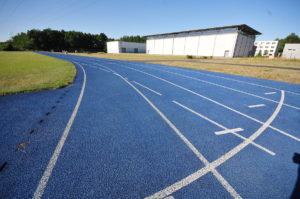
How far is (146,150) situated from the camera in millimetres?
3656

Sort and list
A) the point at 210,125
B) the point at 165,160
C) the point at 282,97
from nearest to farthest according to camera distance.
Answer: the point at 165,160 → the point at 210,125 → the point at 282,97

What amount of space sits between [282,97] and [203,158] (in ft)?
27.4

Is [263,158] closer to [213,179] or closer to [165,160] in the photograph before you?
[213,179]

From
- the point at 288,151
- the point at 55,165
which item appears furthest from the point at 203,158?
the point at 55,165

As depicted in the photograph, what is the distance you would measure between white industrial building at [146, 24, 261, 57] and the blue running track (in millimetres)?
48305

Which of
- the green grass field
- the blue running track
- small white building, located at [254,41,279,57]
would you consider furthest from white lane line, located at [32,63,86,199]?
small white building, located at [254,41,279,57]

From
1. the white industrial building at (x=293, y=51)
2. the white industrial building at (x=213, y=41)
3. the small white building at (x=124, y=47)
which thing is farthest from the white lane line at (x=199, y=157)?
the small white building at (x=124, y=47)

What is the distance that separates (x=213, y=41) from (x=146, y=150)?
183 feet

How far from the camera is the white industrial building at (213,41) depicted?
46344 mm

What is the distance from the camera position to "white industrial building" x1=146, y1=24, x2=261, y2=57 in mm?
46344

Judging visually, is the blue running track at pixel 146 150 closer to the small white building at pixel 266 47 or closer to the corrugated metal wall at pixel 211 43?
the corrugated metal wall at pixel 211 43

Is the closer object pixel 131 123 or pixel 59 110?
pixel 131 123

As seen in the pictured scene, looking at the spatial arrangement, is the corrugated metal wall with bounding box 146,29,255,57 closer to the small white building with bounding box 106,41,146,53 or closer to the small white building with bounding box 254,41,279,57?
the small white building with bounding box 106,41,146,53

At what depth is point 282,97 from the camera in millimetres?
8391
